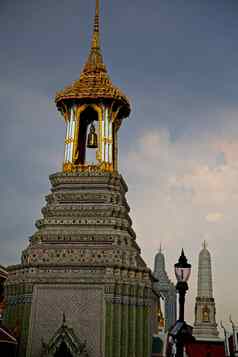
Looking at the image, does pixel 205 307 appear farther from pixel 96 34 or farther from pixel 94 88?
pixel 96 34

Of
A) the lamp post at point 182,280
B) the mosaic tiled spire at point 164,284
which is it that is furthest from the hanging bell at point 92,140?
the mosaic tiled spire at point 164,284

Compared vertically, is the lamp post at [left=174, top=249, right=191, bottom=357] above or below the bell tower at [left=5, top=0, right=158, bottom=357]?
below

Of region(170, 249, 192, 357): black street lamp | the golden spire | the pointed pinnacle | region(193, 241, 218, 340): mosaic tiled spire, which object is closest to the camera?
region(170, 249, 192, 357): black street lamp

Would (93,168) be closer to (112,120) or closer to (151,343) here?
(112,120)

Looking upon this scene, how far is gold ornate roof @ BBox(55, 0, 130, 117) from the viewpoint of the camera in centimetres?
4484

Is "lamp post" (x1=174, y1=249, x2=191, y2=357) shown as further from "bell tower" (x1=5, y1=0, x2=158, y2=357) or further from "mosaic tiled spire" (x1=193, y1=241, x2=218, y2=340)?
"mosaic tiled spire" (x1=193, y1=241, x2=218, y2=340)

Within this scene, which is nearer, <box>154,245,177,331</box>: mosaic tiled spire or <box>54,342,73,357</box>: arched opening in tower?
<box>54,342,73,357</box>: arched opening in tower

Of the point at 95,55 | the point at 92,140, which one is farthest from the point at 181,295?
the point at 95,55

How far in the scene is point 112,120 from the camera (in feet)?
148

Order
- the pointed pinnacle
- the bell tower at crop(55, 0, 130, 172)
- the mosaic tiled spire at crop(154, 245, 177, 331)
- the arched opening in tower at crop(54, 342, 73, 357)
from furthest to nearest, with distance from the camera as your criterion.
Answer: the mosaic tiled spire at crop(154, 245, 177, 331)
the pointed pinnacle
the bell tower at crop(55, 0, 130, 172)
the arched opening in tower at crop(54, 342, 73, 357)

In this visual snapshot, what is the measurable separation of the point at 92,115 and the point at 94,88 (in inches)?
114

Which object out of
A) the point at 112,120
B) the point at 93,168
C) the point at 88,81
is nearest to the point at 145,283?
the point at 93,168

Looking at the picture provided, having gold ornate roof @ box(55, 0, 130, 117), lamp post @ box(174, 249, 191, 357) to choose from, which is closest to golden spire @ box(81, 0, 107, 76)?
gold ornate roof @ box(55, 0, 130, 117)

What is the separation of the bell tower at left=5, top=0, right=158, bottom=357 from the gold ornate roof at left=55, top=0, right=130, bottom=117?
5.00m
